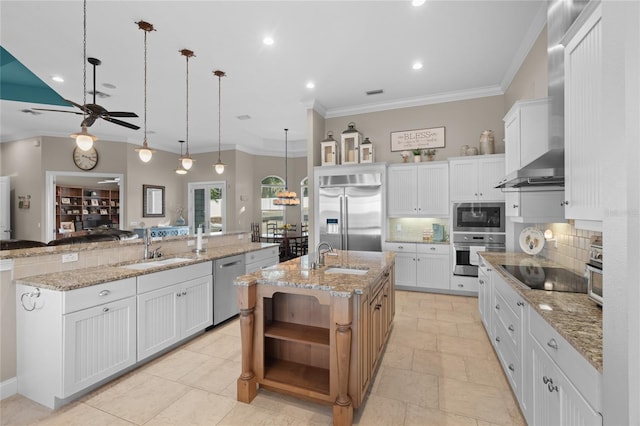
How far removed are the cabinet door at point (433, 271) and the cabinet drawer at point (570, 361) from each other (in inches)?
122

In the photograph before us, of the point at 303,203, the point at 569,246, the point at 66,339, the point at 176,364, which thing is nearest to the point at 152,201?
the point at 303,203

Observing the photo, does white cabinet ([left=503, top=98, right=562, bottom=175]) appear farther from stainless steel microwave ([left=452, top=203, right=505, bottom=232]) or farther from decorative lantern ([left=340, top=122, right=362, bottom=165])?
decorative lantern ([left=340, top=122, right=362, bottom=165])

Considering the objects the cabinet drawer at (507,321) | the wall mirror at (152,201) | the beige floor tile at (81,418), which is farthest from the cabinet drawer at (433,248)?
the wall mirror at (152,201)

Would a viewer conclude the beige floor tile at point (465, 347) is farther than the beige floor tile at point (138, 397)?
Yes

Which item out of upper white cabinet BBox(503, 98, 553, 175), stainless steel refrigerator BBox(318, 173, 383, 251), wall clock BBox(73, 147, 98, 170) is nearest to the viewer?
upper white cabinet BBox(503, 98, 553, 175)

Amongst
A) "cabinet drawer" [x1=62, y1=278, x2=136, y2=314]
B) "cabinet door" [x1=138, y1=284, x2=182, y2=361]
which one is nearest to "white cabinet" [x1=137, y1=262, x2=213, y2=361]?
"cabinet door" [x1=138, y1=284, x2=182, y2=361]

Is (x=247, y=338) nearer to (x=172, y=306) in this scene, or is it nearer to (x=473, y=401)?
(x=172, y=306)

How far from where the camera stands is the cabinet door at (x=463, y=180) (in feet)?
14.5

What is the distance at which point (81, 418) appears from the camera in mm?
1930

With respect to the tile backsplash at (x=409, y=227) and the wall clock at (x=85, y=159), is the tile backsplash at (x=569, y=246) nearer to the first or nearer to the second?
the tile backsplash at (x=409, y=227)

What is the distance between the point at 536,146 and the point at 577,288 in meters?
1.43

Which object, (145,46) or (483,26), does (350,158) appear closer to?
(483,26)

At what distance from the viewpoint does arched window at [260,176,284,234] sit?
30.6ft

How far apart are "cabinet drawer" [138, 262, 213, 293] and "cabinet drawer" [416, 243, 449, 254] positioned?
10.7 ft
